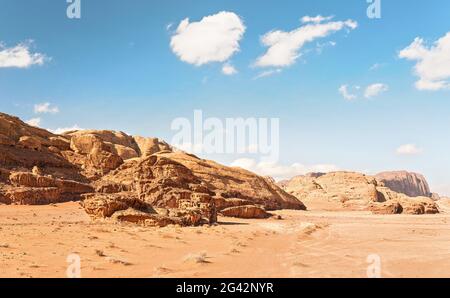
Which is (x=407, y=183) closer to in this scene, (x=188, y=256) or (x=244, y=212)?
(x=244, y=212)

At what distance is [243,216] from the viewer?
3712 centimetres

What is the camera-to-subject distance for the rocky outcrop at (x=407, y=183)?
178 m

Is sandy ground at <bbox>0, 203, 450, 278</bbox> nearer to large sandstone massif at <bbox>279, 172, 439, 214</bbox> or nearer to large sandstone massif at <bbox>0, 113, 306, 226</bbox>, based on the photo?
large sandstone massif at <bbox>0, 113, 306, 226</bbox>

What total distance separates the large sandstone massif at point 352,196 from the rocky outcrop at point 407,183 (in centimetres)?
9928

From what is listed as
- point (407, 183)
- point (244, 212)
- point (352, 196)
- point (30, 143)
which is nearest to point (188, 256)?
point (244, 212)

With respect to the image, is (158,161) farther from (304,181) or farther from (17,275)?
(304,181)

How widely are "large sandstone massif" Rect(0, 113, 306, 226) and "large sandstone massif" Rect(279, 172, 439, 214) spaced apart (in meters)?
13.2

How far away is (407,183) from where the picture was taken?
186 m

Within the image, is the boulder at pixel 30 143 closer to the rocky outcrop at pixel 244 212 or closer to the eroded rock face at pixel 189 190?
the eroded rock face at pixel 189 190

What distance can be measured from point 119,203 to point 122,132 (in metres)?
83.7

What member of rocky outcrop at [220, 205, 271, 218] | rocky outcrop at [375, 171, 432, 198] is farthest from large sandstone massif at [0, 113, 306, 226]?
rocky outcrop at [375, 171, 432, 198]

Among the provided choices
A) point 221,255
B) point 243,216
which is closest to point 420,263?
point 221,255
